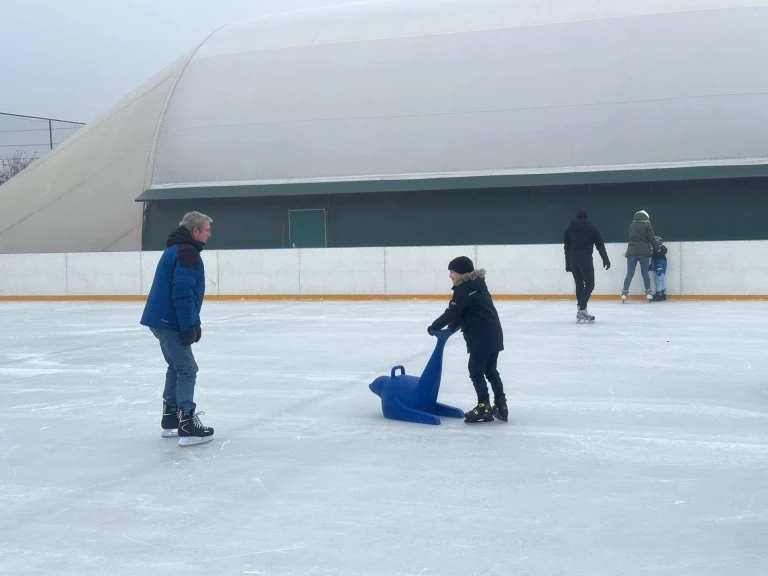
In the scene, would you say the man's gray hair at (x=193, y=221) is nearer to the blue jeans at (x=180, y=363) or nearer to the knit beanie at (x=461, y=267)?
the blue jeans at (x=180, y=363)

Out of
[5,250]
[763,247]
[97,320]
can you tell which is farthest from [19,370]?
[5,250]

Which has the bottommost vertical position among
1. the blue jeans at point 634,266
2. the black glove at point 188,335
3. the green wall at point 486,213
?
the black glove at point 188,335

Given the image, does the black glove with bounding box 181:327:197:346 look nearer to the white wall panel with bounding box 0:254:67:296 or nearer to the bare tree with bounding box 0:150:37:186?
the white wall panel with bounding box 0:254:67:296

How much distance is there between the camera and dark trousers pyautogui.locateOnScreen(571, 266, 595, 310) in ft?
45.6

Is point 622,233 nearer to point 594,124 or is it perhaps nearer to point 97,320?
point 594,124

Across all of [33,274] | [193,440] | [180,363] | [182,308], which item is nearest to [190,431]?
[193,440]

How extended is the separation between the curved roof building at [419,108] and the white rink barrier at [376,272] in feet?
24.6

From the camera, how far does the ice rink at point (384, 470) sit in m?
4.14

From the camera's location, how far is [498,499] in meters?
4.96

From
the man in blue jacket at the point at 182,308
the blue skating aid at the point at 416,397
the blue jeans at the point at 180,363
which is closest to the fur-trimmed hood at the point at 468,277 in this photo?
the blue skating aid at the point at 416,397

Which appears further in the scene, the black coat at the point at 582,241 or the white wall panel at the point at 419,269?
the white wall panel at the point at 419,269

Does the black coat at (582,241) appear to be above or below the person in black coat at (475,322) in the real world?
above

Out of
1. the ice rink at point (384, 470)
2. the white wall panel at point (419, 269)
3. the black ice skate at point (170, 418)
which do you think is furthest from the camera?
the white wall panel at point (419, 269)

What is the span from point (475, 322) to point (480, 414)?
667mm
